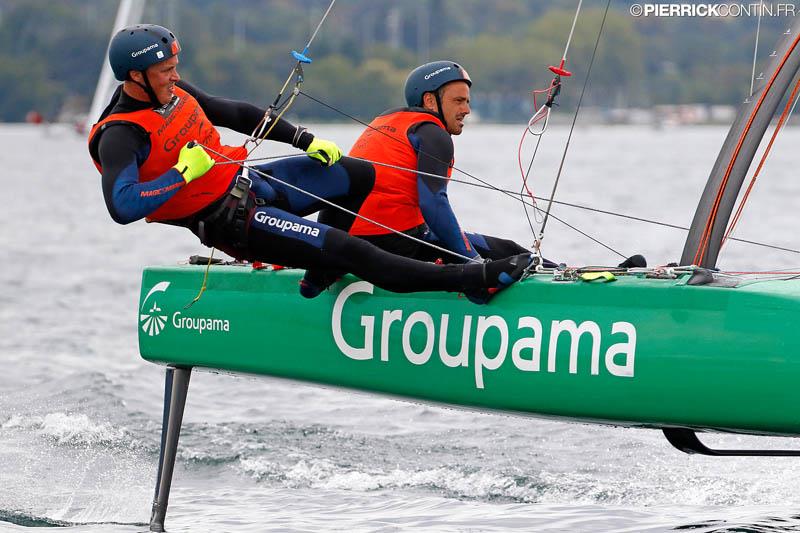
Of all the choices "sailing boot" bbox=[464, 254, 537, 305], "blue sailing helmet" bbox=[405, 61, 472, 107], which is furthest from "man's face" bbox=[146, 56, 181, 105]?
"sailing boot" bbox=[464, 254, 537, 305]

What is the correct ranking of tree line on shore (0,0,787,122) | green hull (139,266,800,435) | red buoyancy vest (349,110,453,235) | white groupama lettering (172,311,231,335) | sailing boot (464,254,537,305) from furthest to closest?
1. tree line on shore (0,0,787,122)
2. white groupama lettering (172,311,231,335)
3. red buoyancy vest (349,110,453,235)
4. sailing boot (464,254,537,305)
5. green hull (139,266,800,435)

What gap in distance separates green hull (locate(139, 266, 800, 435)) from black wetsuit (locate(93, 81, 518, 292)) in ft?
0.69

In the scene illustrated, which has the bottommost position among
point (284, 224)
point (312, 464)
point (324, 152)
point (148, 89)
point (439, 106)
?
point (312, 464)

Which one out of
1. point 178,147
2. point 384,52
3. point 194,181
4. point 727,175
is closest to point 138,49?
point 178,147

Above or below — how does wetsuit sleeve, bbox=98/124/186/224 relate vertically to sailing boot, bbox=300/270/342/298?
above

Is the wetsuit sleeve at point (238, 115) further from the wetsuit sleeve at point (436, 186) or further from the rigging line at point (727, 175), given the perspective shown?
the rigging line at point (727, 175)

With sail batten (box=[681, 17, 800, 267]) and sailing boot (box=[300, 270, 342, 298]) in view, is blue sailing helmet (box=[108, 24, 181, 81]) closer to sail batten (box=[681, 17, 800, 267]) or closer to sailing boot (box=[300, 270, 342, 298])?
sailing boot (box=[300, 270, 342, 298])

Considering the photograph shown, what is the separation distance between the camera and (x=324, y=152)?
4.19m

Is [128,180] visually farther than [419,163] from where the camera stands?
No

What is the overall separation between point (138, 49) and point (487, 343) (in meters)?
1.35

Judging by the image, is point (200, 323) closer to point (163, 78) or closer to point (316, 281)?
point (316, 281)

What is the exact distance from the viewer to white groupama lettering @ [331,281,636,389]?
387 cm

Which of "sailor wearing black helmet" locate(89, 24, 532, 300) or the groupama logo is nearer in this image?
"sailor wearing black helmet" locate(89, 24, 532, 300)

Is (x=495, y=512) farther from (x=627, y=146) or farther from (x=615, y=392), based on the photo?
(x=627, y=146)
